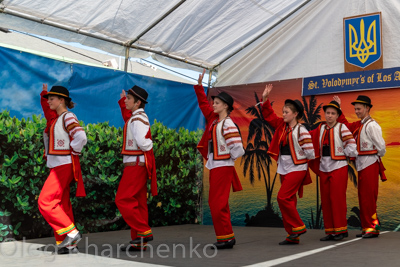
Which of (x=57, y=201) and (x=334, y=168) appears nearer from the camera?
(x=57, y=201)

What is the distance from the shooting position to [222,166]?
5090mm

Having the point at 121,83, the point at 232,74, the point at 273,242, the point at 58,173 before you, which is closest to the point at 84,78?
the point at 121,83

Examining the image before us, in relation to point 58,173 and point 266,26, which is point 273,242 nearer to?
point 58,173

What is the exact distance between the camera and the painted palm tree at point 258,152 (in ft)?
25.6

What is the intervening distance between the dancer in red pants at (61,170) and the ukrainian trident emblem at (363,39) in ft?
14.1

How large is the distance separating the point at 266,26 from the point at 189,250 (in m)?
4.14

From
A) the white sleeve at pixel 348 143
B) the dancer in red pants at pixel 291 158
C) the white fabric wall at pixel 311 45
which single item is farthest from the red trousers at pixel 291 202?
the white fabric wall at pixel 311 45

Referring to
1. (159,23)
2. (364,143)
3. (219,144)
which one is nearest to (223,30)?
Answer: (159,23)

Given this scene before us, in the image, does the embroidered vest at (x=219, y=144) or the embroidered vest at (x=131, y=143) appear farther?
the embroidered vest at (x=219, y=144)

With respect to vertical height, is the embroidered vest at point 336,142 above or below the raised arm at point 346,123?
below

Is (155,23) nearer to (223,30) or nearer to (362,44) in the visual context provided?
(223,30)

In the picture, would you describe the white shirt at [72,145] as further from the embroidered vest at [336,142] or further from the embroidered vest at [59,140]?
the embroidered vest at [336,142]

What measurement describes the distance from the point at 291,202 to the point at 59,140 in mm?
2576

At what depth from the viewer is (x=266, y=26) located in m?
7.75
